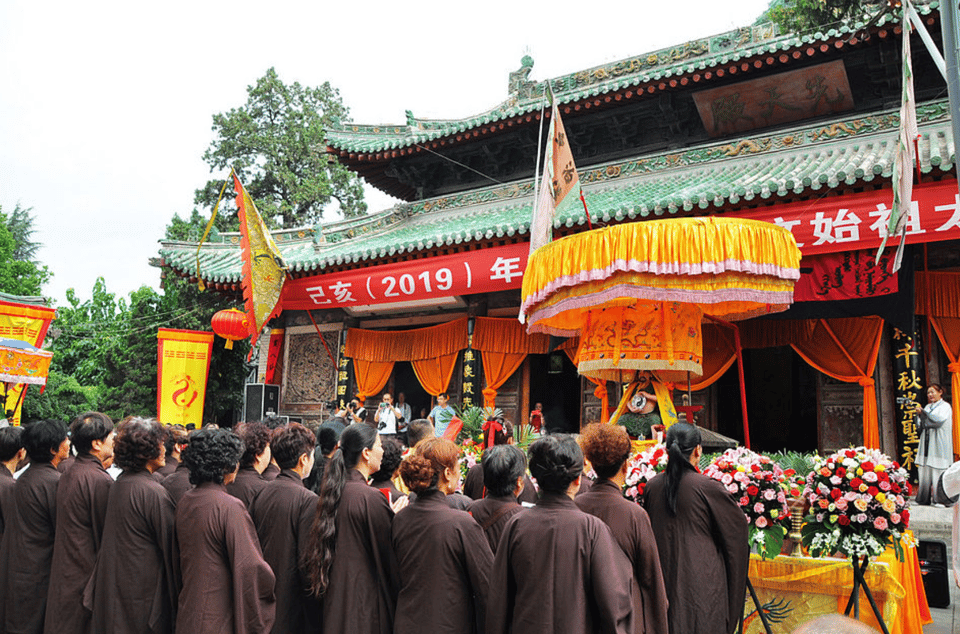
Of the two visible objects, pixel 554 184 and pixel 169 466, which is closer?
pixel 169 466

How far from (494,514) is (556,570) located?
548 mm

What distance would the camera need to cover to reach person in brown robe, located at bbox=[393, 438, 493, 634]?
259 cm

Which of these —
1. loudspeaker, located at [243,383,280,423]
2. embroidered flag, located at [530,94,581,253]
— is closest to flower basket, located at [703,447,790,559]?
embroidered flag, located at [530,94,581,253]

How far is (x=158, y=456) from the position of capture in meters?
3.27

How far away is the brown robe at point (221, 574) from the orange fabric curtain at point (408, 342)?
813cm

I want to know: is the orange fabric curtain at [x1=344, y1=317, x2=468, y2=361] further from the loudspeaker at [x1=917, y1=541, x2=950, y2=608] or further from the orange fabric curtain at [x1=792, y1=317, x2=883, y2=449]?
the loudspeaker at [x1=917, y1=541, x2=950, y2=608]

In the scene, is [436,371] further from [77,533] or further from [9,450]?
[77,533]

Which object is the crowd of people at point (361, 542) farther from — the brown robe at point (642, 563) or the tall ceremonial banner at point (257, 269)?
the tall ceremonial banner at point (257, 269)

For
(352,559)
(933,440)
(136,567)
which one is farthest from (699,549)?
(933,440)

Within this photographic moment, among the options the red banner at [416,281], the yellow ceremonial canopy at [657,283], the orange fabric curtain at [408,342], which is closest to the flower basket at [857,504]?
the yellow ceremonial canopy at [657,283]

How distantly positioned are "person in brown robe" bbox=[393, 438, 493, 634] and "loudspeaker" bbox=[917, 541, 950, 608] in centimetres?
435

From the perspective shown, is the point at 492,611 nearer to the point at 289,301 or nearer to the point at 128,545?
the point at 128,545

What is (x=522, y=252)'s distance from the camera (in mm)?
8930

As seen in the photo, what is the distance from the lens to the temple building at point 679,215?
7.22 metres
